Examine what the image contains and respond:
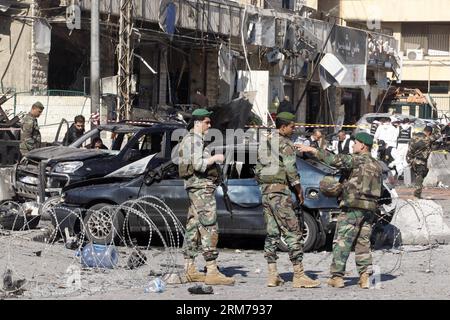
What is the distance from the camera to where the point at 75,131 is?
18891 millimetres

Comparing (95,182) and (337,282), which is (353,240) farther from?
(95,182)

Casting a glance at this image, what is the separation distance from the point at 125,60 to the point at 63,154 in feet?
24.0

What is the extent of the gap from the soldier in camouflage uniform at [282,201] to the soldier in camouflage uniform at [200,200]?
54 cm

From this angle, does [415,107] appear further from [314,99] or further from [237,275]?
[237,275]

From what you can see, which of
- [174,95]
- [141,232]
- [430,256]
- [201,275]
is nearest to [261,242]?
[141,232]

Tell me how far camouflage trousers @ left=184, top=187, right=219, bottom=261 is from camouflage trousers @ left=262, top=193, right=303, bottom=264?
59 centimetres

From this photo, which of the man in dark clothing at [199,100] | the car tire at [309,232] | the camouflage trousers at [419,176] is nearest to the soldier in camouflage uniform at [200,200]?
the car tire at [309,232]

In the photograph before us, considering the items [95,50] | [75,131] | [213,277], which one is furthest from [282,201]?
[95,50]

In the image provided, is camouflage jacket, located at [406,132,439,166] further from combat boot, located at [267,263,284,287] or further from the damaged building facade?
combat boot, located at [267,263,284,287]

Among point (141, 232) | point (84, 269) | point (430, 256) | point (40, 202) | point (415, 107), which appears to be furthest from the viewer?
point (415, 107)

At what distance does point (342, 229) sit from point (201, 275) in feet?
5.39

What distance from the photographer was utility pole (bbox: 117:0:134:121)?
22859 millimetres
